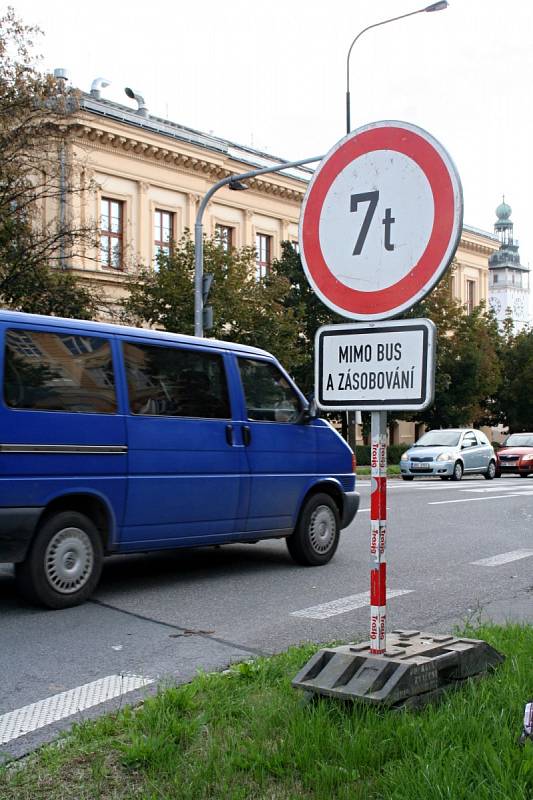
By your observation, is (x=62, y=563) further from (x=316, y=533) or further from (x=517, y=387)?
(x=517, y=387)

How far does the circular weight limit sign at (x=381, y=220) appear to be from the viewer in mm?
3955

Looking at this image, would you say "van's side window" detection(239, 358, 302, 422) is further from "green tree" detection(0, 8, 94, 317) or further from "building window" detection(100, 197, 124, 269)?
"building window" detection(100, 197, 124, 269)

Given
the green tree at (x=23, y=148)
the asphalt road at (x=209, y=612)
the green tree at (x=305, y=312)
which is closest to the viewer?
the asphalt road at (x=209, y=612)

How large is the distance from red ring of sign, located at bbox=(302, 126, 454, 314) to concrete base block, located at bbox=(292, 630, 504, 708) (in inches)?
57.2

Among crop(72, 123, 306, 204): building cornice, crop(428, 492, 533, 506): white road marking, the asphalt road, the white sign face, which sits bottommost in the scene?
the asphalt road

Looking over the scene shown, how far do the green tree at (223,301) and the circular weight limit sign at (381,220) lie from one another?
27509 mm

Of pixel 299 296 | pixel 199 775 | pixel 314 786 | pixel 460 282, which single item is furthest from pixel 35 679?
pixel 460 282

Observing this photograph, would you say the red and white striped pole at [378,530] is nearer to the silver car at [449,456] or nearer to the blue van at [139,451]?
the blue van at [139,451]

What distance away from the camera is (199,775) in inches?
140

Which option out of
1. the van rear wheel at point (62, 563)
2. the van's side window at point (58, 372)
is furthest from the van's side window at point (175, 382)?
the van rear wheel at point (62, 563)

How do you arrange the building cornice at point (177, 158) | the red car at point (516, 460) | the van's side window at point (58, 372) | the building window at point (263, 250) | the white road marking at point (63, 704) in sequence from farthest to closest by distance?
1. the building window at point (263, 250)
2. the building cornice at point (177, 158)
3. the red car at point (516, 460)
4. the van's side window at point (58, 372)
5. the white road marking at point (63, 704)

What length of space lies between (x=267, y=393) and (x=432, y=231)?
512 cm

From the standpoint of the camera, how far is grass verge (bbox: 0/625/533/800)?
3.37 m

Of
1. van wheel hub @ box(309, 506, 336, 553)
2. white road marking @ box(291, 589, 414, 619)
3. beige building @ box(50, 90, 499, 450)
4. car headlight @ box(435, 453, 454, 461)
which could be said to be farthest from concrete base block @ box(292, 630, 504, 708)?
beige building @ box(50, 90, 499, 450)
